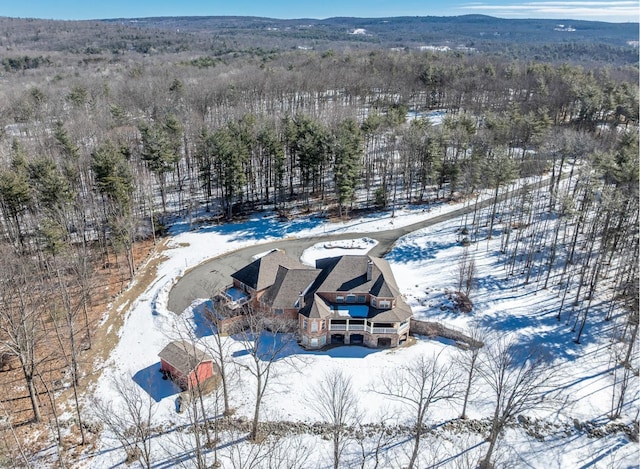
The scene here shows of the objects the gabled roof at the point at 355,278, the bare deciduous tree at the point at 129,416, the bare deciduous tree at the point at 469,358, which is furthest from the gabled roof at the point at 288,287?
the bare deciduous tree at the point at 469,358

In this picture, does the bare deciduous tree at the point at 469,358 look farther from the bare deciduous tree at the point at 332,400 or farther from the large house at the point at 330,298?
the bare deciduous tree at the point at 332,400

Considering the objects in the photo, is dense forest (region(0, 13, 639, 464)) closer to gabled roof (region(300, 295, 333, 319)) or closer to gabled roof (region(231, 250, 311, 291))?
gabled roof (region(231, 250, 311, 291))

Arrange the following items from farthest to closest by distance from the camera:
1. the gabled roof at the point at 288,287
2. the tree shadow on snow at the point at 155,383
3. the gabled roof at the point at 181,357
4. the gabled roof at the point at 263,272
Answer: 1. the gabled roof at the point at 263,272
2. the gabled roof at the point at 288,287
3. the tree shadow on snow at the point at 155,383
4. the gabled roof at the point at 181,357

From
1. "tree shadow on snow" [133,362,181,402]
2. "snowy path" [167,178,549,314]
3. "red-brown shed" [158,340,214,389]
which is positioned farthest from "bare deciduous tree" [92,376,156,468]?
"snowy path" [167,178,549,314]

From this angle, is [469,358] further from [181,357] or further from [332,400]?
[181,357]

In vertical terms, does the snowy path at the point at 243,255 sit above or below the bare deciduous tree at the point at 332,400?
above

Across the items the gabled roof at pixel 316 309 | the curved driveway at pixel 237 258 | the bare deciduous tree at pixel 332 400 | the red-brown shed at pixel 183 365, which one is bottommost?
the bare deciduous tree at pixel 332 400

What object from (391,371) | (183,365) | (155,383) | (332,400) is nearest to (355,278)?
(391,371)
